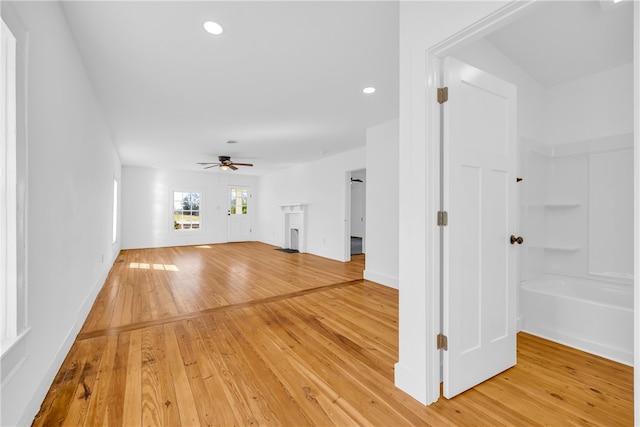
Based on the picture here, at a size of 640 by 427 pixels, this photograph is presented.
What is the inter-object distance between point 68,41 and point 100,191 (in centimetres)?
230

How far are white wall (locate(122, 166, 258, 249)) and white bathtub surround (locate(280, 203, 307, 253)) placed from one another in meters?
2.38

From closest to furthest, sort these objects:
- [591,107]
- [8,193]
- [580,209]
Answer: [8,193] < [591,107] < [580,209]

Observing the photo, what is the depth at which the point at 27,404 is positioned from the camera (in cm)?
139

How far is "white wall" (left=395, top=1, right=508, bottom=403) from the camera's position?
1.57 m

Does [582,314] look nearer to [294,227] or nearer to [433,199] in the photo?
[433,199]

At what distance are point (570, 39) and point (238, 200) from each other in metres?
8.82

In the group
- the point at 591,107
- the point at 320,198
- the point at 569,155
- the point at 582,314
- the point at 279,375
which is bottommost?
the point at 279,375

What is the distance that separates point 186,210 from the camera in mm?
8672

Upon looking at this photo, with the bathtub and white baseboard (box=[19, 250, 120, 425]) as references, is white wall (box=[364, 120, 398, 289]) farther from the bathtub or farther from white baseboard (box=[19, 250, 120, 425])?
white baseboard (box=[19, 250, 120, 425])

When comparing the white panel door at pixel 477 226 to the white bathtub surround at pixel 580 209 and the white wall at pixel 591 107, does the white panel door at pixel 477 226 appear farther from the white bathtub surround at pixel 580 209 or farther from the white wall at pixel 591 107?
the white wall at pixel 591 107

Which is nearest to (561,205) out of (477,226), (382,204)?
(477,226)

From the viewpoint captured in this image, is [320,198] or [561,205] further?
[320,198]

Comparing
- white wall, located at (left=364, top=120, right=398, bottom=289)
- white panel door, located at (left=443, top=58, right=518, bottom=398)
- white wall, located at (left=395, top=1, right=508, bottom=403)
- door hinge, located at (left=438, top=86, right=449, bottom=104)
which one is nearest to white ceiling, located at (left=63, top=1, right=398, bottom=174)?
white wall, located at (left=364, top=120, right=398, bottom=289)

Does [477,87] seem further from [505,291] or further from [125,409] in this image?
[125,409]
